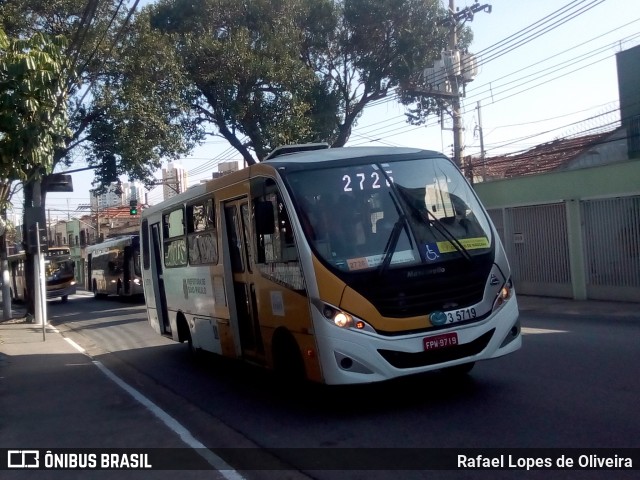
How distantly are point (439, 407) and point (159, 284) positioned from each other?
8607mm

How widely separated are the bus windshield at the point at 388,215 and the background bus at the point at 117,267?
84.3ft

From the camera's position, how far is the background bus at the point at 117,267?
3509 centimetres

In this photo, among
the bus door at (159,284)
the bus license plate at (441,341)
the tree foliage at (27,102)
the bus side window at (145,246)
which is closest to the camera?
the bus license plate at (441,341)

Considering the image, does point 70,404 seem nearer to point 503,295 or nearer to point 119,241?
point 503,295

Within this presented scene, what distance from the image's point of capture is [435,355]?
7.96 meters

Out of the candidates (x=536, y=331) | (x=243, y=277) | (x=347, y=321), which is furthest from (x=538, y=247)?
(x=347, y=321)

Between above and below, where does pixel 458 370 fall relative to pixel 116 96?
below

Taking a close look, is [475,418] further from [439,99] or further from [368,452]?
[439,99]

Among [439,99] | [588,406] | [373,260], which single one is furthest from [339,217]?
[439,99]

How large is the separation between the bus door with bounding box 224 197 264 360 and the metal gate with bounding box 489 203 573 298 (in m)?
13.0

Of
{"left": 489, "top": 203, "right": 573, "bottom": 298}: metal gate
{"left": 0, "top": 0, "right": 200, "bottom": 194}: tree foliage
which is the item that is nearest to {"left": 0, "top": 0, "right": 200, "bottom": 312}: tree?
{"left": 0, "top": 0, "right": 200, "bottom": 194}: tree foliage

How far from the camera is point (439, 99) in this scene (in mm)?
29250

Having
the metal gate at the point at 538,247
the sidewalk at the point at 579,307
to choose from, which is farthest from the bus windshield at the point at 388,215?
the metal gate at the point at 538,247

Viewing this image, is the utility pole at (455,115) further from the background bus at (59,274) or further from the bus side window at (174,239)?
the background bus at (59,274)
